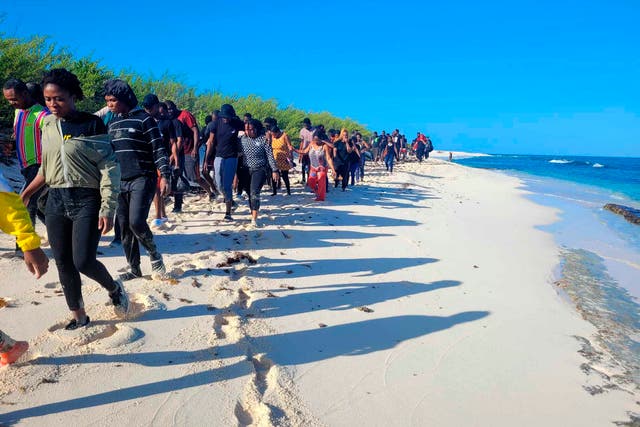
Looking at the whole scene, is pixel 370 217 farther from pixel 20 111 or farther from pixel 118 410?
pixel 118 410

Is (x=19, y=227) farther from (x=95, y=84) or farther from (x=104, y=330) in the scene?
(x=95, y=84)

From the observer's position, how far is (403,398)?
100 inches

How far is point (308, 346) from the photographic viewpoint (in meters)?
3.13

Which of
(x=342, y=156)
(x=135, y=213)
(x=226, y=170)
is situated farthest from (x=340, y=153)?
(x=135, y=213)

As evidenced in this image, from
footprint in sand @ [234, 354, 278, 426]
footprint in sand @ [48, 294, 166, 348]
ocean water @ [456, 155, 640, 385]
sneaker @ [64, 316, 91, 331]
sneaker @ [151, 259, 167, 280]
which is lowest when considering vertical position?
ocean water @ [456, 155, 640, 385]

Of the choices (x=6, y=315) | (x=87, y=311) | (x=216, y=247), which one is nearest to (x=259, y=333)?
(x=87, y=311)

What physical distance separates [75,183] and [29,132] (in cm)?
197

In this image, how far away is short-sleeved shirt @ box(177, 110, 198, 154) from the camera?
7.52 m

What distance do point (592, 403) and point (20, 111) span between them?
17.2 ft

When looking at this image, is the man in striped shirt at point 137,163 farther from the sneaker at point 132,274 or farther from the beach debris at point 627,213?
the beach debris at point 627,213

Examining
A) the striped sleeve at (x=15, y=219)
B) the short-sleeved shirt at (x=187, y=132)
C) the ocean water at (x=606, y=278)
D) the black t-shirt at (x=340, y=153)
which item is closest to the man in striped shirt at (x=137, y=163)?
A: the striped sleeve at (x=15, y=219)

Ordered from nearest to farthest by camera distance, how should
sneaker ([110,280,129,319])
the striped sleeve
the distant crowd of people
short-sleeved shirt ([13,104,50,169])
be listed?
the striped sleeve, the distant crowd of people, sneaker ([110,280,129,319]), short-sleeved shirt ([13,104,50,169])

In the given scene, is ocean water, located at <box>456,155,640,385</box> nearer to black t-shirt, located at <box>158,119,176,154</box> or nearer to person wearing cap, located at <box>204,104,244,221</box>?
person wearing cap, located at <box>204,104,244,221</box>

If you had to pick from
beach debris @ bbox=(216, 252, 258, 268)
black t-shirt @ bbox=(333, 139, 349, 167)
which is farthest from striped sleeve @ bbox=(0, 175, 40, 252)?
black t-shirt @ bbox=(333, 139, 349, 167)
